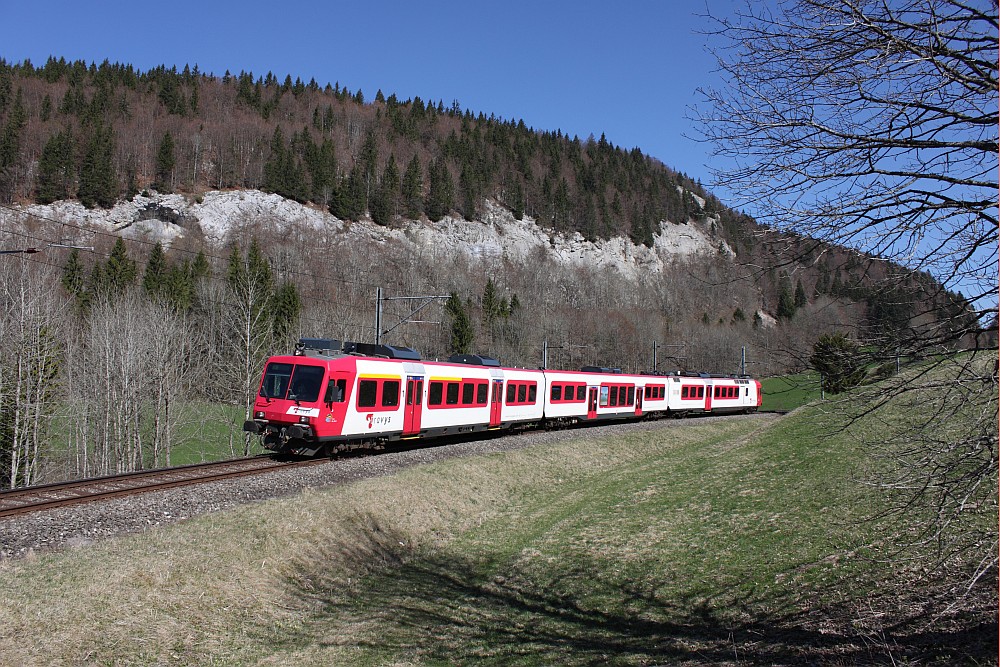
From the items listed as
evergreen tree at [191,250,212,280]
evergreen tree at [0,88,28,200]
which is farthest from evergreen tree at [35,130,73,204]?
evergreen tree at [191,250,212,280]

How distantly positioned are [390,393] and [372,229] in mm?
101268

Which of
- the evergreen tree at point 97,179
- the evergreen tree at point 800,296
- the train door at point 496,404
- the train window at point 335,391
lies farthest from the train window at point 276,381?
the evergreen tree at point 97,179

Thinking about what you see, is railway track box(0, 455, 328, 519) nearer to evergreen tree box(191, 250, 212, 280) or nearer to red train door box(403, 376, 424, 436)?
red train door box(403, 376, 424, 436)

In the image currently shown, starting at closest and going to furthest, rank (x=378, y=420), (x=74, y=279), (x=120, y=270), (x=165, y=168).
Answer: (x=378, y=420)
(x=74, y=279)
(x=120, y=270)
(x=165, y=168)

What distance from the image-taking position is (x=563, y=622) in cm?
977

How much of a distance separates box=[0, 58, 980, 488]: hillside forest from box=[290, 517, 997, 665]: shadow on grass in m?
3.03

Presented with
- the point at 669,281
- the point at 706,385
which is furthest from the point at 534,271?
the point at 706,385

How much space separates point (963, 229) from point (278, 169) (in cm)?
12052

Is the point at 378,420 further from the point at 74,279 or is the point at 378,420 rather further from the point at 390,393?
the point at 74,279

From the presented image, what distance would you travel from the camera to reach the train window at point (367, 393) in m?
18.8

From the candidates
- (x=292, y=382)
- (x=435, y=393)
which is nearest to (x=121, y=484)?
(x=292, y=382)

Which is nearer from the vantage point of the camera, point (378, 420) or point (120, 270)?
point (378, 420)

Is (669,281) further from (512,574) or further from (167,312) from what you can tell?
(512,574)

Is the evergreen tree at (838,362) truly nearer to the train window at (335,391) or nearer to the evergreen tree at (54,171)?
the train window at (335,391)
